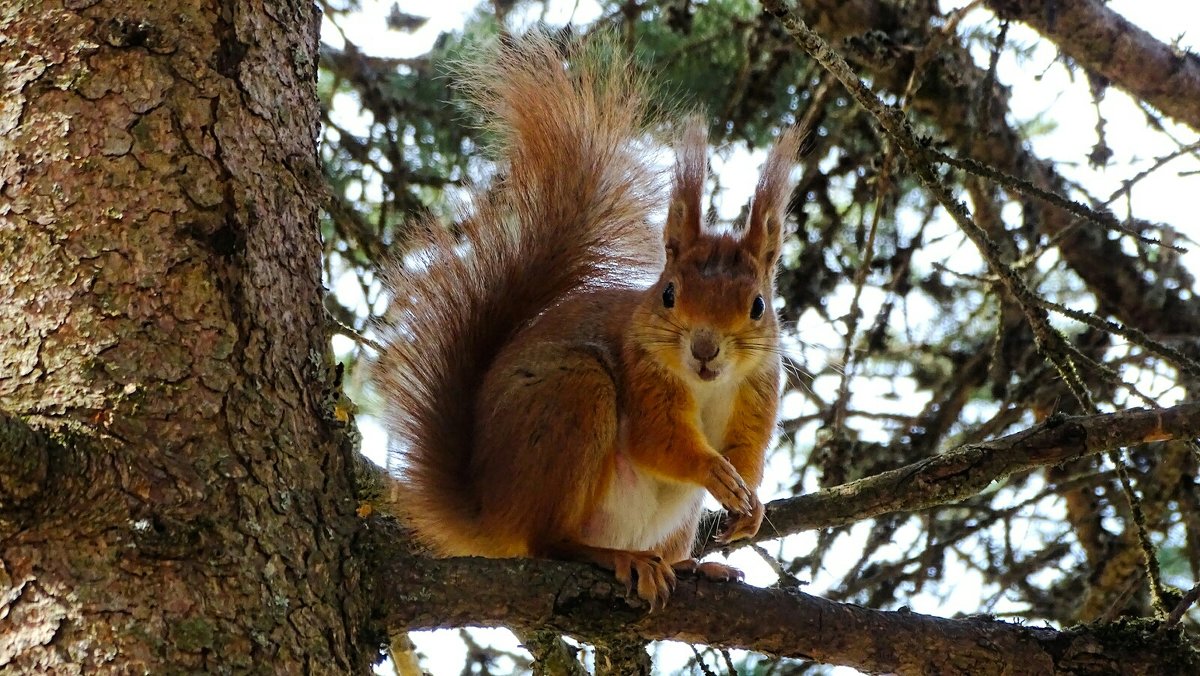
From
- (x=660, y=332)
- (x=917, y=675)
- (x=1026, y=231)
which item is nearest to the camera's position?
(x=917, y=675)

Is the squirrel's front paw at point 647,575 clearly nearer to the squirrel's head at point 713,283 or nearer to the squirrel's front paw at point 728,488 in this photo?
the squirrel's front paw at point 728,488

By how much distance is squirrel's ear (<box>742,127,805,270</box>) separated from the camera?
230 cm

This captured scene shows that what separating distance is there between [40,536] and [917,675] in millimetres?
1150

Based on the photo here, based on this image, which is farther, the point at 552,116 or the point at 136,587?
the point at 552,116

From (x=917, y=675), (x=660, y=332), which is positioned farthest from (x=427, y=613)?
(x=660, y=332)

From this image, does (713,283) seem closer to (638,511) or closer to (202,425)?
(638,511)

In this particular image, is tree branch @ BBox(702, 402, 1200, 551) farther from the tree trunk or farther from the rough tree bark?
the tree trunk

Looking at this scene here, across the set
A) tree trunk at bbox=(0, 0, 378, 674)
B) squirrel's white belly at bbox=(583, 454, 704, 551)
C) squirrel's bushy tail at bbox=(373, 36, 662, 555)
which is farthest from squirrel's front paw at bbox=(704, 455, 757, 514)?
tree trunk at bbox=(0, 0, 378, 674)

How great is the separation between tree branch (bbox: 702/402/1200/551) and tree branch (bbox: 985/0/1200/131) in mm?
1213

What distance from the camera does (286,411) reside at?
1.43m

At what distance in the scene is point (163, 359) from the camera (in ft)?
4.41

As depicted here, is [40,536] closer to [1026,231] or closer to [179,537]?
[179,537]

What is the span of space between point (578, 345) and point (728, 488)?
1.28 feet

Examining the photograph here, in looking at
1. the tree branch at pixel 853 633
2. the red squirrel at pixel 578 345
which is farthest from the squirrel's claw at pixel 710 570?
the tree branch at pixel 853 633
